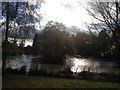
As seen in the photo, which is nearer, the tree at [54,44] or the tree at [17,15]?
the tree at [17,15]

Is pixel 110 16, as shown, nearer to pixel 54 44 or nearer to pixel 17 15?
pixel 17 15

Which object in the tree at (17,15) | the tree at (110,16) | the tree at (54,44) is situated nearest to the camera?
the tree at (110,16)

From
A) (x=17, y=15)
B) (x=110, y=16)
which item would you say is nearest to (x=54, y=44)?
→ (x=17, y=15)

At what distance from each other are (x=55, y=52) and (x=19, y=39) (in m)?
13.4

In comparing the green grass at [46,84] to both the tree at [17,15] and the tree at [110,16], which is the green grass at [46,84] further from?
the tree at [17,15]

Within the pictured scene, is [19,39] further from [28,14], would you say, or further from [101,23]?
[101,23]

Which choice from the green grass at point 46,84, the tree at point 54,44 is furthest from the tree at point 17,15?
the tree at point 54,44

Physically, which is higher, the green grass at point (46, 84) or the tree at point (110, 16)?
the tree at point (110, 16)

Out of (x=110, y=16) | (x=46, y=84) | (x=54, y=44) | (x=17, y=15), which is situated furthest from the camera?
(x=54, y=44)

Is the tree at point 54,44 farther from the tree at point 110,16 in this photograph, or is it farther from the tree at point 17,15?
the tree at point 110,16

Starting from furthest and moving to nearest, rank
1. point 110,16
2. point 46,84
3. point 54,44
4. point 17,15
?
point 54,44, point 17,15, point 46,84, point 110,16

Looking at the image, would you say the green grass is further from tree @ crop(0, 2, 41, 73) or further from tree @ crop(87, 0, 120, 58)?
tree @ crop(0, 2, 41, 73)

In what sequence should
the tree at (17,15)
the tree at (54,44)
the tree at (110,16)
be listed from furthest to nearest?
the tree at (54,44) → the tree at (17,15) → the tree at (110,16)

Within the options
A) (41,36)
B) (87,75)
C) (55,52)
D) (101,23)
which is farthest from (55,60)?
(101,23)
